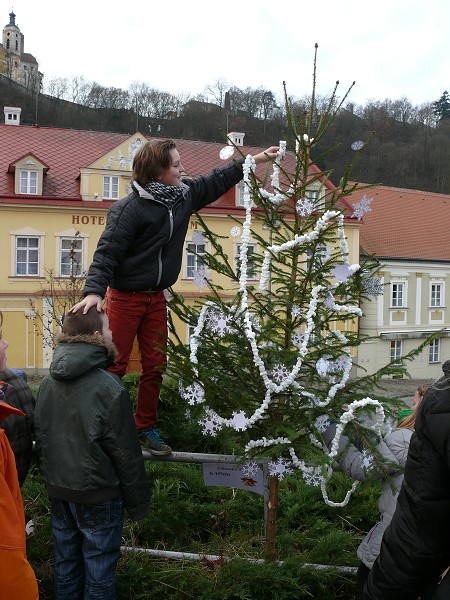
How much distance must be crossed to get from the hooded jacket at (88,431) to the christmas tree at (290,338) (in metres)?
0.51

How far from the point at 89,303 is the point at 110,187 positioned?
2159 centimetres

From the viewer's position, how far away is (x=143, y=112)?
181ft

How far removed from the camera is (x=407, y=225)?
31.2 metres

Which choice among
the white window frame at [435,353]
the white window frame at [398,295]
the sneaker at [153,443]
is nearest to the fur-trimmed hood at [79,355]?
the sneaker at [153,443]

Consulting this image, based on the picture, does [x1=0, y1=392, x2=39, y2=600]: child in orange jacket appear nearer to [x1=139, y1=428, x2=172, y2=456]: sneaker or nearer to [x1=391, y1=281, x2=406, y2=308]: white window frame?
[x1=139, y1=428, x2=172, y2=456]: sneaker

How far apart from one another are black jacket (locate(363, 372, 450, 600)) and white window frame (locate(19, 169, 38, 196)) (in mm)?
22549

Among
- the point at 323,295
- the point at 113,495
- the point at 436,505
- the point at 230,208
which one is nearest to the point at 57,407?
the point at 113,495

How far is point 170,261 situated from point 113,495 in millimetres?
1391

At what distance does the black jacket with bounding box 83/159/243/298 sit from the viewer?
354 centimetres

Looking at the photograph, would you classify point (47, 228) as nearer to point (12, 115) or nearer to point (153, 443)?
point (12, 115)

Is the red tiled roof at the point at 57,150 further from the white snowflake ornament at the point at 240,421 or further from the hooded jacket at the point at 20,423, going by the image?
the white snowflake ornament at the point at 240,421

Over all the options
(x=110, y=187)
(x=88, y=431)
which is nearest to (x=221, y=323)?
(x=88, y=431)

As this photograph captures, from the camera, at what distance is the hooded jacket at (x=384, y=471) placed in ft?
10.5

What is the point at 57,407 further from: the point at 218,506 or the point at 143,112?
the point at 143,112
